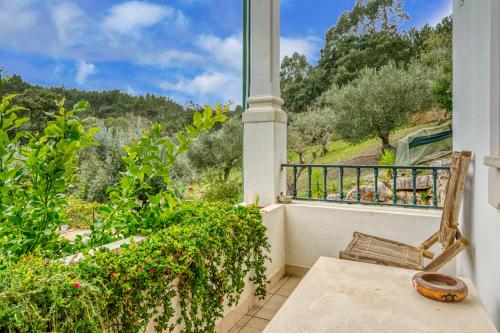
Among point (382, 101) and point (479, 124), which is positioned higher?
point (382, 101)

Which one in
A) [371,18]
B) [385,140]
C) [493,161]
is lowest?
[493,161]

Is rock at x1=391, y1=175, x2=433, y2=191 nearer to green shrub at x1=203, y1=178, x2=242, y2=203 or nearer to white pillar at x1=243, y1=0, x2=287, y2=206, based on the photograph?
green shrub at x1=203, y1=178, x2=242, y2=203

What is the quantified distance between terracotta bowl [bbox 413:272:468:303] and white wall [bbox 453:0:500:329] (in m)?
0.22

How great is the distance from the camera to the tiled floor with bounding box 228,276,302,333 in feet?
7.03

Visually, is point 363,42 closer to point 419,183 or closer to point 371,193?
point 419,183

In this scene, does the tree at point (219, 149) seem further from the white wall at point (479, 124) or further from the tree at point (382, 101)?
the white wall at point (479, 124)

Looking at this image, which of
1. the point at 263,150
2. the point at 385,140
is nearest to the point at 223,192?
the point at 263,150

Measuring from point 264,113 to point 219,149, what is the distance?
2455 mm

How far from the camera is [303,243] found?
2965 mm

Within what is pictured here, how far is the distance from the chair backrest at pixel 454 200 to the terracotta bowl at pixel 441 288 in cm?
57

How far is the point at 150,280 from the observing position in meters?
1.30

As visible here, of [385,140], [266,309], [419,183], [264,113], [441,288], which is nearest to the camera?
[441,288]

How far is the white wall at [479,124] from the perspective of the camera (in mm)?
1394

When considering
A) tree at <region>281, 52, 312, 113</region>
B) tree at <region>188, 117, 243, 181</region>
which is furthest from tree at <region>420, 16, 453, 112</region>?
tree at <region>188, 117, 243, 181</region>
